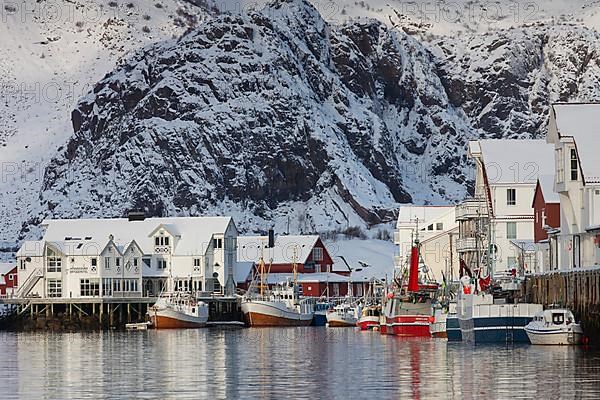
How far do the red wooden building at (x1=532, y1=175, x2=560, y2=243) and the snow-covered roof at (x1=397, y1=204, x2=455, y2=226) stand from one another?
6208 centimetres

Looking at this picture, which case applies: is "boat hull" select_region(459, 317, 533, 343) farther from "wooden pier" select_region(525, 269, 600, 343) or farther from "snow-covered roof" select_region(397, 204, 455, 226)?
"snow-covered roof" select_region(397, 204, 455, 226)

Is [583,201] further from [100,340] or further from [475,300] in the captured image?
[100,340]

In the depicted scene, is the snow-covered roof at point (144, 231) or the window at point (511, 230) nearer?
the window at point (511, 230)

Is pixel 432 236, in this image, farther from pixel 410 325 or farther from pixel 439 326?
pixel 439 326

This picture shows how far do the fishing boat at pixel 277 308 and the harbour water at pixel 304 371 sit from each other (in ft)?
180

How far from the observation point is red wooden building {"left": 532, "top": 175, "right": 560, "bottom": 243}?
99.3 m

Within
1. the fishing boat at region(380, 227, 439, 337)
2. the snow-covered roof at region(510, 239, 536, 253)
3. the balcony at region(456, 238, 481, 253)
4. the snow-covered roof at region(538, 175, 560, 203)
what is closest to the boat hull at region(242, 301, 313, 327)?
the balcony at region(456, 238, 481, 253)

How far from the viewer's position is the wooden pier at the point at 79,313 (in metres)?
164

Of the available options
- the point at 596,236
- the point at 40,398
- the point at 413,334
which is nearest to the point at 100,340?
the point at 413,334

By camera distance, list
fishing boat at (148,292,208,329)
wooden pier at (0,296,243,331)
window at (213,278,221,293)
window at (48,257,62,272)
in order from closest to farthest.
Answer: fishing boat at (148,292,208,329)
wooden pier at (0,296,243,331)
window at (48,257,62,272)
window at (213,278,221,293)

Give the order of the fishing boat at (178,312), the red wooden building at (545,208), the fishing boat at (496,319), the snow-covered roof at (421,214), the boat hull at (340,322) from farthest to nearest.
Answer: the snow-covered roof at (421,214) → the boat hull at (340,322) → the fishing boat at (178,312) → the red wooden building at (545,208) → the fishing boat at (496,319)

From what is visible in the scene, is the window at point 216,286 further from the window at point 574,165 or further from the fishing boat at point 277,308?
the window at point 574,165

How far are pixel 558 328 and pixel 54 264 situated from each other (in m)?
94.7

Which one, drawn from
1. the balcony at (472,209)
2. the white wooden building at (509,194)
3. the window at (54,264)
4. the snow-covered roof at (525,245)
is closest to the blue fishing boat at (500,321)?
the snow-covered roof at (525,245)
